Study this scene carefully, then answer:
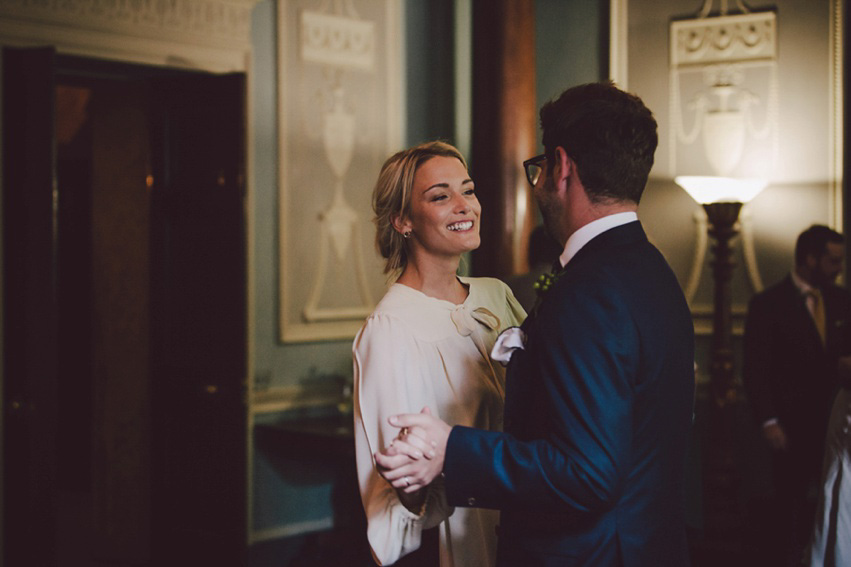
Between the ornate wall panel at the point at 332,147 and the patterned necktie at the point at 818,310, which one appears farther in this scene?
the ornate wall panel at the point at 332,147

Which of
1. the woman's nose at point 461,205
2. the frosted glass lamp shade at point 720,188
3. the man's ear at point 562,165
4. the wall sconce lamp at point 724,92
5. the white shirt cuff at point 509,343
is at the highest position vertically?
the wall sconce lamp at point 724,92

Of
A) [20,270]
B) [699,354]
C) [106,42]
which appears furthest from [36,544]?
[699,354]

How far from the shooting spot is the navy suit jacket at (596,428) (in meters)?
1.40

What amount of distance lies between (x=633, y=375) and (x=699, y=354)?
13.4ft

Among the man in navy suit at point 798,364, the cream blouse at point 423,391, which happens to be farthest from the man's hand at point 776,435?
the cream blouse at point 423,391

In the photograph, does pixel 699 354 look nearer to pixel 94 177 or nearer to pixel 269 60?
pixel 269 60

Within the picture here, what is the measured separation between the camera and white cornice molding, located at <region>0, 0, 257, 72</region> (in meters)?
4.26

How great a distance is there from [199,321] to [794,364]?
3.03 metres

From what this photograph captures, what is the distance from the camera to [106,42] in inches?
176

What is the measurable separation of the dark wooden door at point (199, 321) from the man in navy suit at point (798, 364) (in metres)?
2.63

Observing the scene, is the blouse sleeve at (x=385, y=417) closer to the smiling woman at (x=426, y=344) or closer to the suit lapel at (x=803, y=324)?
the smiling woman at (x=426, y=344)

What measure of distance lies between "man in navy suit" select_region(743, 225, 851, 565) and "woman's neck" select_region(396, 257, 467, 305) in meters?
2.86

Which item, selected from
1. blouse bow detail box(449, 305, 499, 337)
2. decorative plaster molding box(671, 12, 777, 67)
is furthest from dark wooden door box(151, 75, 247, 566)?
decorative plaster molding box(671, 12, 777, 67)

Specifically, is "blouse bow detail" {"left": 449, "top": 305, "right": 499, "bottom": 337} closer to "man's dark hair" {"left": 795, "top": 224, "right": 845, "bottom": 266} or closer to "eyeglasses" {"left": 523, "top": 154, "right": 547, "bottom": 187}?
"eyeglasses" {"left": 523, "top": 154, "right": 547, "bottom": 187}
